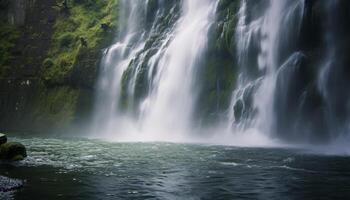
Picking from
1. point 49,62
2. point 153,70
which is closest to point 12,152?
point 153,70

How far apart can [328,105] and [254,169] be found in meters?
11.7

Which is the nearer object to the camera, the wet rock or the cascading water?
the wet rock

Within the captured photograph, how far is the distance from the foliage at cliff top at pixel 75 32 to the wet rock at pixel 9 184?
34.5 metres

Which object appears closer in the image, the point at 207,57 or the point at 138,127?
the point at 207,57

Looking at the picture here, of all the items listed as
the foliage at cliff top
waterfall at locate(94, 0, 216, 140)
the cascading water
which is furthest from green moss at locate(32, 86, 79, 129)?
the cascading water

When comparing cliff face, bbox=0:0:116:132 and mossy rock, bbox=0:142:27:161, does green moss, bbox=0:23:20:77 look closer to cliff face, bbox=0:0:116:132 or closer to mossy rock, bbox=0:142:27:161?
cliff face, bbox=0:0:116:132

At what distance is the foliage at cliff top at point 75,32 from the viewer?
48.6m

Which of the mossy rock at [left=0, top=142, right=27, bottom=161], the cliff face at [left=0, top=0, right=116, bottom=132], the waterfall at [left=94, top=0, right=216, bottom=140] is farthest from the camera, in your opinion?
the cliff face at [left=0, top=0, right=116, bottom=132]

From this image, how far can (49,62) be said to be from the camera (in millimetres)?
50688

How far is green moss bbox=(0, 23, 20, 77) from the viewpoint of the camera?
5249 centimetres

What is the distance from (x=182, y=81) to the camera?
35.9 metres

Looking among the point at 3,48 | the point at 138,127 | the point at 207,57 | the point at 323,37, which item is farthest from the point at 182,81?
the point at 3,48

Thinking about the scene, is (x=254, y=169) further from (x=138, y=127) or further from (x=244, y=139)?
(x=138, y=127)

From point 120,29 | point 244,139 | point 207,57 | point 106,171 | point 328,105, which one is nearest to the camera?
point 106,171
